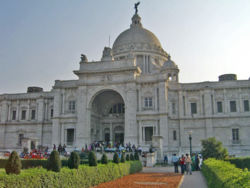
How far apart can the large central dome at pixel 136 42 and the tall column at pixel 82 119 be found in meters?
17.5

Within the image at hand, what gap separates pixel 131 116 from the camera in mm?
42562

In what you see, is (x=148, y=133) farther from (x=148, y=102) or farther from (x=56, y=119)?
(x=56, y=119)

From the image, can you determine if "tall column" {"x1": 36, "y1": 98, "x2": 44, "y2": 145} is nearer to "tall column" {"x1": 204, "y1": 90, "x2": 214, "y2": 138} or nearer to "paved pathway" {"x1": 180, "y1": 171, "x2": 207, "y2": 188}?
"tall column" {"x1": 204, "y1": 90, "x2": 214, "y2": 138}

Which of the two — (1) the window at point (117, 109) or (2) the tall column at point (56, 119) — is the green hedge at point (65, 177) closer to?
(2) the tall column at point (56, 119)

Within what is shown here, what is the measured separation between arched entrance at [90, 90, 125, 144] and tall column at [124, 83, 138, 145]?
17.1 feet

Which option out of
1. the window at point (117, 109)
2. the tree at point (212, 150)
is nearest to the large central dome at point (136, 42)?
the window at point (117, 109)

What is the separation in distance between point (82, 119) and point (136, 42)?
75.9 feet

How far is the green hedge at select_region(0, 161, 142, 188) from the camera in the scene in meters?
10.6

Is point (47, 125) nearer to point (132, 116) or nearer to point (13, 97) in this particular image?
point (13, 97)

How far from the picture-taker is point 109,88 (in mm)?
44219

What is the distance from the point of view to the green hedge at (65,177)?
34.9 feet

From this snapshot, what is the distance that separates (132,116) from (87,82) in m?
9.33

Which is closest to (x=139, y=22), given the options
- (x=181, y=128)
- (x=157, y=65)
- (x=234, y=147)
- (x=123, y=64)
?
(x=157, y=65)

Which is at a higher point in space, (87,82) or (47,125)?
(87,82)
